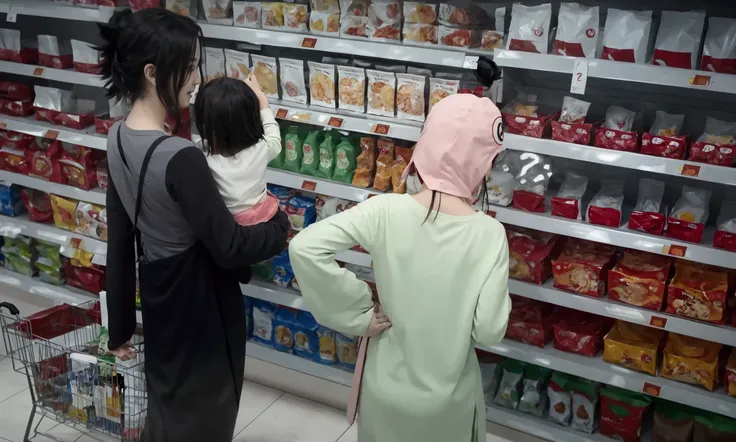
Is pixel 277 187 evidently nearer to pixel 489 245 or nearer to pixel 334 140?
pixel 334 140

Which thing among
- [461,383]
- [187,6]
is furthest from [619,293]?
[187,6]

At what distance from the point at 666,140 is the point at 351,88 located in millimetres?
1303

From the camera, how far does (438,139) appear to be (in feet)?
5.53

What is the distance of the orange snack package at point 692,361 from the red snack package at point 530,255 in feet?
1.86

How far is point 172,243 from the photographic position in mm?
2043

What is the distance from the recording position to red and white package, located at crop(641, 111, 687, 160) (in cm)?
248

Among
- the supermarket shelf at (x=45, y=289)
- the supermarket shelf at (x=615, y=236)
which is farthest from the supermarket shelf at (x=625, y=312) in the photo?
the supermarket shelf at (x=45, y=289)

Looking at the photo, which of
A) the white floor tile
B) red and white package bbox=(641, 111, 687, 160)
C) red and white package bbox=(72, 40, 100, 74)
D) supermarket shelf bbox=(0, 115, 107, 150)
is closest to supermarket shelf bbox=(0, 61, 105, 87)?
red and white package bbox=(72, 40, 100, 74)

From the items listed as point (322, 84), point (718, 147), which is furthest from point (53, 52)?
point (718, 147)

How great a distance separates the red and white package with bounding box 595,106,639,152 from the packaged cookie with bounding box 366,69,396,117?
858 millimetres

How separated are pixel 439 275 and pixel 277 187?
74.2 inches

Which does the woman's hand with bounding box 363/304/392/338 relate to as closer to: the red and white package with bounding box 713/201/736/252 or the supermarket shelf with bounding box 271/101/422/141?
the supermarket shelf with bounding box 271/101/422/141

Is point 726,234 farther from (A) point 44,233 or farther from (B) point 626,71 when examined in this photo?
(A) point 44,233

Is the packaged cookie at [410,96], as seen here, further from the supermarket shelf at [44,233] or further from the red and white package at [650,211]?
the supermarket shelf at [44,233]
